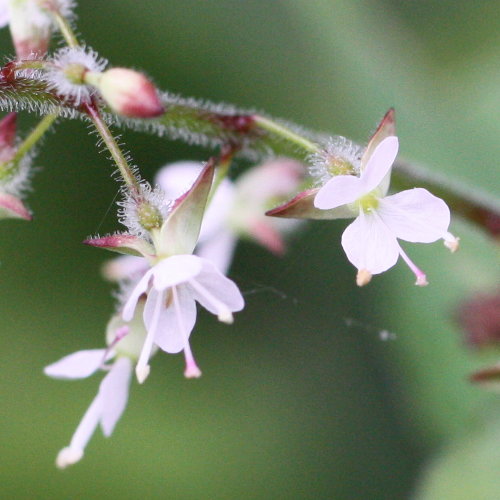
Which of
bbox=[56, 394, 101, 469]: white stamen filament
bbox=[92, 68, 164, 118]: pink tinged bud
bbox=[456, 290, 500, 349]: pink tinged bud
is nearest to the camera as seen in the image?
bbox=[92, 68, 164, 118]: pink tinged bud

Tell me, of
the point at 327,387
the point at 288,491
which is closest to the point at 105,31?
the point at 327,387

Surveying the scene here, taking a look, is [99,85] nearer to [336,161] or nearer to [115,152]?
[115,152]

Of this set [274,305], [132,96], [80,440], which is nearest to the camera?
[132,96]

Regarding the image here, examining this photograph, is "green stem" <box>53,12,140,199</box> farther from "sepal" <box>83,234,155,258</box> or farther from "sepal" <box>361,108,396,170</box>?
"sepal" <box>361,108,396,170</box>

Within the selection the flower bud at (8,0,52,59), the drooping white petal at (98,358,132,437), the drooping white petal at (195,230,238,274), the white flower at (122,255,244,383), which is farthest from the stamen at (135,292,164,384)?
the drooping white petal at (195,230,238,274)

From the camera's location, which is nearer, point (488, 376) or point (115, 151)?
point (115, 151)

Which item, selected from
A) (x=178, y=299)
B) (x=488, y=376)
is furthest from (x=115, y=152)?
(x=488, y=376)
